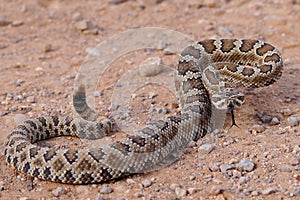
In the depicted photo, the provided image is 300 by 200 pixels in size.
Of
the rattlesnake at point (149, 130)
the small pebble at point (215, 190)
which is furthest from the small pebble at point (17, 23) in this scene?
the small pebble at point (215, 190)

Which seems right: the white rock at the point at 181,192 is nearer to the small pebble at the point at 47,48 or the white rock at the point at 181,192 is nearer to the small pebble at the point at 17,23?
the small pebble at the point at 47,48

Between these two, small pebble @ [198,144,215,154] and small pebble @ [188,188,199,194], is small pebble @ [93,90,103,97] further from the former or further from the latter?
small pebble @ [188,188,199,194]

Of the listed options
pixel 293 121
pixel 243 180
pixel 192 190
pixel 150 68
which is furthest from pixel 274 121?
pixel 150 68

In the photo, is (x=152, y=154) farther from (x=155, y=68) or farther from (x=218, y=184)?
(x=155, y=68)

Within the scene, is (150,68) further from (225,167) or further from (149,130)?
(225,167)

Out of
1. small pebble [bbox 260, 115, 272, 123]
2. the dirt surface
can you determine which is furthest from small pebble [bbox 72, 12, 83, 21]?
small pebble [bbox 260, 115, 272, 123]

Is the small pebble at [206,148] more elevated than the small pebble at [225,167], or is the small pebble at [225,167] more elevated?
the small pebble at [206,148]
